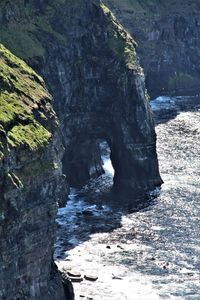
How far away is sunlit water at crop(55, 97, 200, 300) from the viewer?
113 meters

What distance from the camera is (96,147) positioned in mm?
166750

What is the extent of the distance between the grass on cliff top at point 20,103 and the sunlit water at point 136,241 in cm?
2495

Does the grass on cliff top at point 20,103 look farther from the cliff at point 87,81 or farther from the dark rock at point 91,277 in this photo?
the dark rock at point 91,277

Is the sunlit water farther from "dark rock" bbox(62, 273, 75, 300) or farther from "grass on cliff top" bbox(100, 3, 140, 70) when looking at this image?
"grass on cliff top" bbox(100, 3, 140, 70)

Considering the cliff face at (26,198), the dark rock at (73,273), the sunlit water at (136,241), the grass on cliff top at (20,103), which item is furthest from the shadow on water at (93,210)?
the grass on cliff top at (20,103)

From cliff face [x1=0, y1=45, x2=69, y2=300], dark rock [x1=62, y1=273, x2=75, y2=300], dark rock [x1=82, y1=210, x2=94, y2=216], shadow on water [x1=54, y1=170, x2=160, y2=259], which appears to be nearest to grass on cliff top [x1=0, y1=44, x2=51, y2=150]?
cliff face [x1=0, y1=45, x2=69, y2=300]

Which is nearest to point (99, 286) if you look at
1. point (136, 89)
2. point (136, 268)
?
point (136, 268)

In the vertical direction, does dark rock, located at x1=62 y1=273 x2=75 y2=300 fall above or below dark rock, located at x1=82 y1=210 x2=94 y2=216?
below

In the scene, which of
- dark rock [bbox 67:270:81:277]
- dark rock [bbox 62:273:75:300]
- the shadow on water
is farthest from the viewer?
the shadow on water

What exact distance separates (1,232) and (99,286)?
91.7 feet

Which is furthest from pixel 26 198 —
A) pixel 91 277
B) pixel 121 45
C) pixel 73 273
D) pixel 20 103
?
pixel 121 45

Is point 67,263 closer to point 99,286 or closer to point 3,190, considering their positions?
point 99,286

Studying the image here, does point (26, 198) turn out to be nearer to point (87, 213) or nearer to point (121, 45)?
point (87, 213)

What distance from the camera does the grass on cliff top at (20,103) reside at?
99.9m
